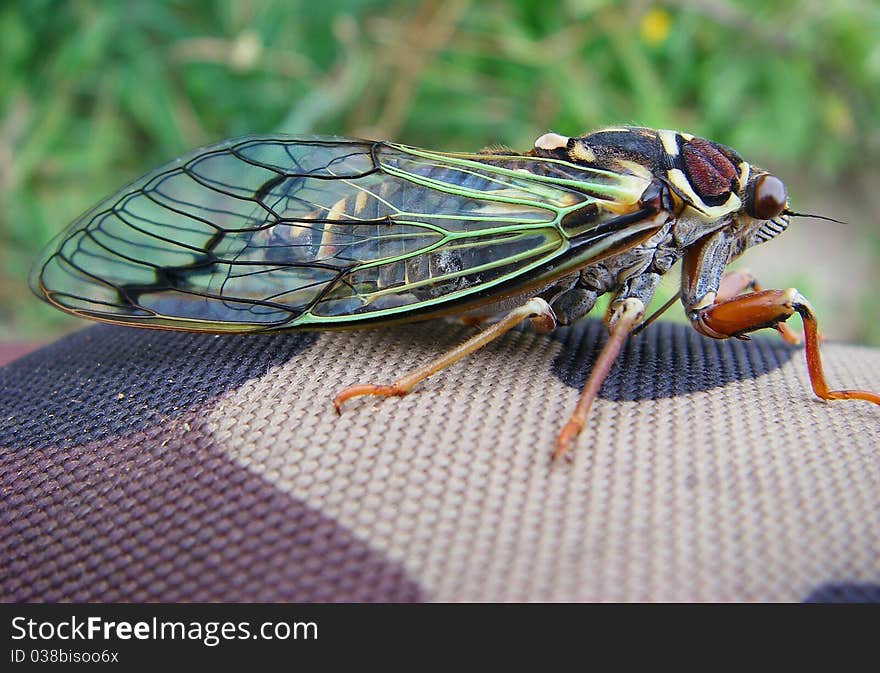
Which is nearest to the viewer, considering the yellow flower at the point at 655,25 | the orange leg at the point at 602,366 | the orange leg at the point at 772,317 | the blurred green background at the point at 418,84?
the orange leg at the point at 602,366

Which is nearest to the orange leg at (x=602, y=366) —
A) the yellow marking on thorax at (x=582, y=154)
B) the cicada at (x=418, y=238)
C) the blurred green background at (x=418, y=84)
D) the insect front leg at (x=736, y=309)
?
the cicada at (x=418, y=238)

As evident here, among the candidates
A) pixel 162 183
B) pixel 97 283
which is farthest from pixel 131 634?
pixel 162 183

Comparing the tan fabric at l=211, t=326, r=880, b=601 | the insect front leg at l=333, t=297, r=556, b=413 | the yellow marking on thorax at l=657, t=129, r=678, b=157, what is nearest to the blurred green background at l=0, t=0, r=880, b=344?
the yellow marking on thorax at l=657, t=129, r=678, b=157

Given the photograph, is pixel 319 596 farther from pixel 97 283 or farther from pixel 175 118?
pixel 175 118

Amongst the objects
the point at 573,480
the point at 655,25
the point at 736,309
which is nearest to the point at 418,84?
the point at 655,25

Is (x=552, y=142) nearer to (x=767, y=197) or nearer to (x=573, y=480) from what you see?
(x=767, y=197)

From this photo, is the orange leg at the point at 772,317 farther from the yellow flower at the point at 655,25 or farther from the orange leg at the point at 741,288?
the yellow flower at the point at 655,25

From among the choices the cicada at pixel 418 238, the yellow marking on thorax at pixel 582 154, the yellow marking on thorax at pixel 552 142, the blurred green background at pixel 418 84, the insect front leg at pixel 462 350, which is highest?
the blurred green background at pixel 418 84
